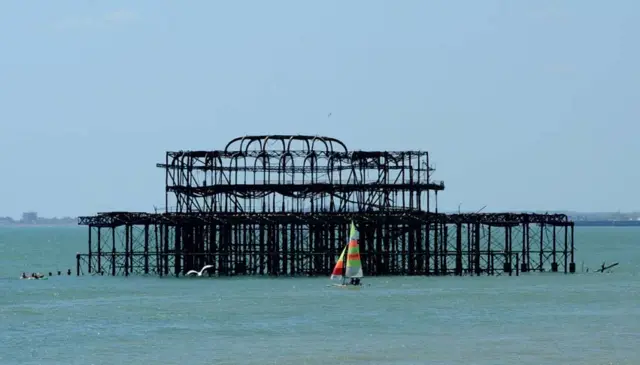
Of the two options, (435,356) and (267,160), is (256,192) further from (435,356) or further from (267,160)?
(435,356)

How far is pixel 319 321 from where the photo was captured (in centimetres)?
7650

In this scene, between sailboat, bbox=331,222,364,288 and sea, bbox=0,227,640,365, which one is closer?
sea, bbox=0,227,640,365

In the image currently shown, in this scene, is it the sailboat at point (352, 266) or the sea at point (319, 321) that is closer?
the sea at point (319, 321)

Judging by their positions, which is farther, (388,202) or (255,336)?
(388,202)

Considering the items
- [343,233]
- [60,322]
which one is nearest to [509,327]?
[60,322]

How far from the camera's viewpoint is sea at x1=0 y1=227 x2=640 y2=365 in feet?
207

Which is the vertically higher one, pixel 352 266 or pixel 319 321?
pixel 352 266

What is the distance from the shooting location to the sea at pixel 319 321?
63000 mm

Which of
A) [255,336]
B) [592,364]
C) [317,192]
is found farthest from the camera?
[317,192]

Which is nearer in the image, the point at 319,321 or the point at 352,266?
the point at 319,321

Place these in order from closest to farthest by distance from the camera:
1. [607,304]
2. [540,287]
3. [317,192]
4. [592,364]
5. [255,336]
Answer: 1. [592,364]
2. [255,336]
3. [607,304]
4. [540,287]
5. [317,192]

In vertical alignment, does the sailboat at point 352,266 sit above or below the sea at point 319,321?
above

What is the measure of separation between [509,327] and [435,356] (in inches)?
492

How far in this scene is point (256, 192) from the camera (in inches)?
4289
